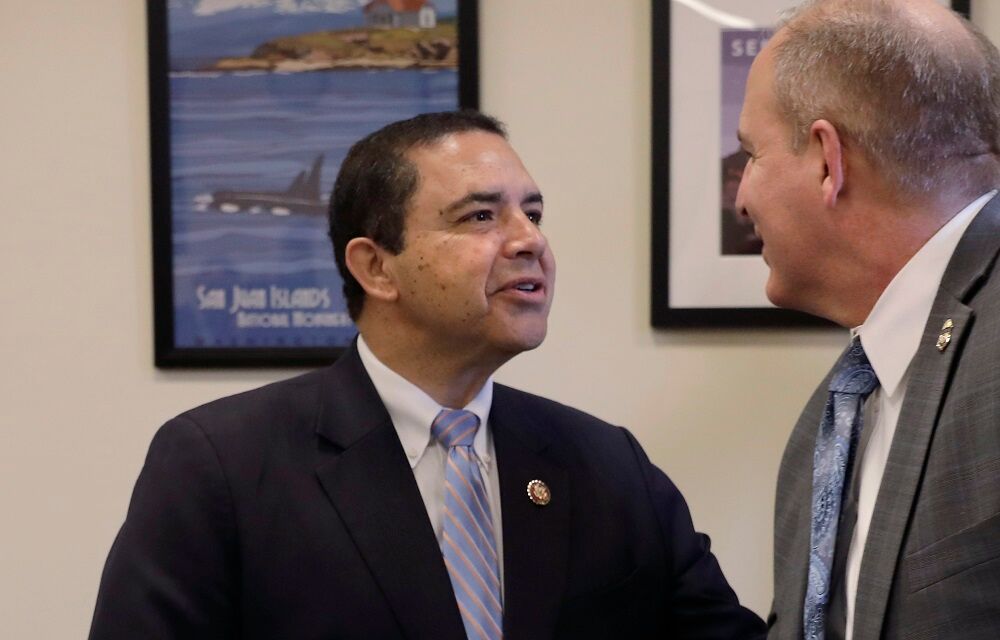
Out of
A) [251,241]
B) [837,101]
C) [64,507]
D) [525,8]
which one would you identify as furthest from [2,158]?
[837,101]

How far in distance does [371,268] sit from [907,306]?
744 millimetres

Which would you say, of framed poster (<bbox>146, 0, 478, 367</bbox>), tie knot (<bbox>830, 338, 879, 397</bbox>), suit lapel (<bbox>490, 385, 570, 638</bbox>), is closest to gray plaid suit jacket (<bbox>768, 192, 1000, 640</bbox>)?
tie knot (<bbox>830, 338, 879, 397</bbox>)

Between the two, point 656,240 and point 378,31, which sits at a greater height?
point 378,31

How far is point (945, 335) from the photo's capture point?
3.98ft

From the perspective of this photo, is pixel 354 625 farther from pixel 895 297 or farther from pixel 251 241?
pixel 251 241

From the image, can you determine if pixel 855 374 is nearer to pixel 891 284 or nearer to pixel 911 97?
pixel 891 284

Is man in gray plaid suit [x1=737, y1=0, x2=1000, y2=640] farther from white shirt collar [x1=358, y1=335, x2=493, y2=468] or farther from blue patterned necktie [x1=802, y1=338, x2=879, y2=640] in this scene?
white shirt collar [x1=358, y1=335, x2=493, y2=468]

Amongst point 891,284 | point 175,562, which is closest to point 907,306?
point 891,284

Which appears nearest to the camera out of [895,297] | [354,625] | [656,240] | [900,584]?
[900,584]

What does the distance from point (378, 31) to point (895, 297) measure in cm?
126

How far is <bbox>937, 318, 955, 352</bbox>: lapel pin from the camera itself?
3.96 feet

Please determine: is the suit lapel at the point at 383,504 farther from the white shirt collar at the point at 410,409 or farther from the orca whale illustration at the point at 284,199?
the orca whale illustration at the point at 284,199

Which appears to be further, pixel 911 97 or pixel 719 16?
pixel 719 16

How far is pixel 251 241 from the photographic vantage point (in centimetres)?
229
